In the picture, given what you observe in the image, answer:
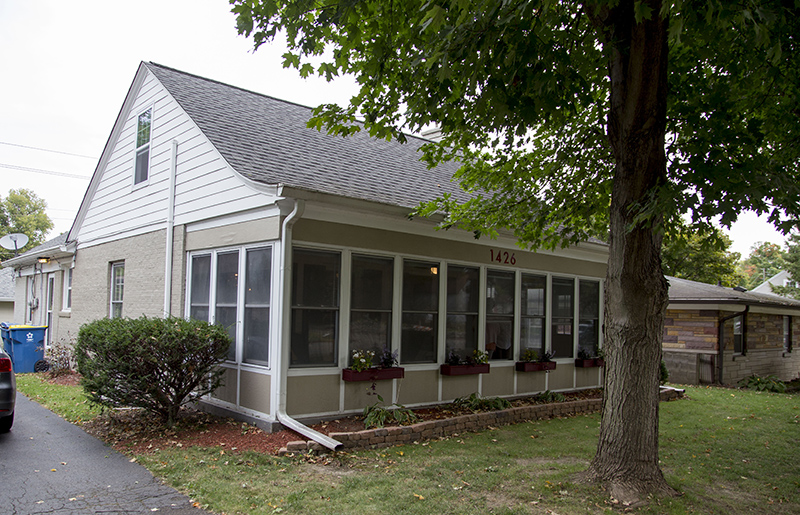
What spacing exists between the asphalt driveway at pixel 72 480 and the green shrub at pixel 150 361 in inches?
27.9

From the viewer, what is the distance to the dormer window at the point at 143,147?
11.7 m

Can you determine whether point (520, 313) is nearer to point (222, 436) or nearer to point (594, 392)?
point (594, 392)

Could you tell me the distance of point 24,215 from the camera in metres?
Answer: 50.6

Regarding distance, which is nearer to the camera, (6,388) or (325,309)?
A: (6,388)

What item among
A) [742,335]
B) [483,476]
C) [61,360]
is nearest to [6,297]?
[61,360]

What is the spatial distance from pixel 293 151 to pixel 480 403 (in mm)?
5378

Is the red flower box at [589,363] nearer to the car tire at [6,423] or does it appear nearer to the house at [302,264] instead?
the house at [302,264]

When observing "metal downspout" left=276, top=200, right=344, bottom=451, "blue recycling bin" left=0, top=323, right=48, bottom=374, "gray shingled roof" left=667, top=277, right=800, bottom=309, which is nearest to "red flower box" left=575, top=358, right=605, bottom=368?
"gray shingled roof" left=667, top=277, right=800, bottom=309

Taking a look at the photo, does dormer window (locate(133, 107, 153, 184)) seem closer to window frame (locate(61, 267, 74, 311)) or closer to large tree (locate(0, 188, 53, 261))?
window frame (locate(61, 267, 74, 311))

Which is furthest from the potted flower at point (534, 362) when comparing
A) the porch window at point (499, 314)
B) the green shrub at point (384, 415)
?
the green shrub at point (384, 415)

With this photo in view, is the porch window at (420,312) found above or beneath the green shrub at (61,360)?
above

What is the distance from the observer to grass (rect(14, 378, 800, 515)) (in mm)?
5121

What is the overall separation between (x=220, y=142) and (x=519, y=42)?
5.51m

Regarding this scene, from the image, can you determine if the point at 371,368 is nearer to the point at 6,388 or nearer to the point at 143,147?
the point at 6,388
